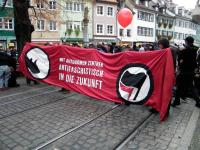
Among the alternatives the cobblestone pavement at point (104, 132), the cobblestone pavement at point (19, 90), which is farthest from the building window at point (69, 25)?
→ the cobblestone pavement at point (104, 132)

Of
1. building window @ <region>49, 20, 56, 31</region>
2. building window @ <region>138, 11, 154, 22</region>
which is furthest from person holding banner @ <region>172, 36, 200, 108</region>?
building window @ <region>138, 11, 154, 22</region>

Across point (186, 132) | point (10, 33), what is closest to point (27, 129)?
point (186, 132)

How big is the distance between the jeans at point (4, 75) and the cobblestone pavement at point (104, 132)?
540cm

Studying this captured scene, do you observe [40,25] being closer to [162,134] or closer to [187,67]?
[187,67]

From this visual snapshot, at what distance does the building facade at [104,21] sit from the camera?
4784 centimetres

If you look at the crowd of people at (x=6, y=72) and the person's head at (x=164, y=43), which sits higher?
the person's head at (x=164, y=43)

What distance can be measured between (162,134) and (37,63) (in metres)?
6.11

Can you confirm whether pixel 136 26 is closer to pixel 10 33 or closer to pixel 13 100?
pixel 10 33

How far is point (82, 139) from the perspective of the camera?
218 inches

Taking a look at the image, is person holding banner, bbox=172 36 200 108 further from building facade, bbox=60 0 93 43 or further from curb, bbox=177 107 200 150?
building facade, bbox=60 0 93 43

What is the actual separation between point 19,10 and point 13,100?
6.82 metres

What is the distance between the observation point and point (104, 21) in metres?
49.2

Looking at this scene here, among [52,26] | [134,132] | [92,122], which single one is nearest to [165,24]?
[52,26]

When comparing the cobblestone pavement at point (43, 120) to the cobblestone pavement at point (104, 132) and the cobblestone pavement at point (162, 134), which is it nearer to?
the cobblestone pavement at point (104, 132)
